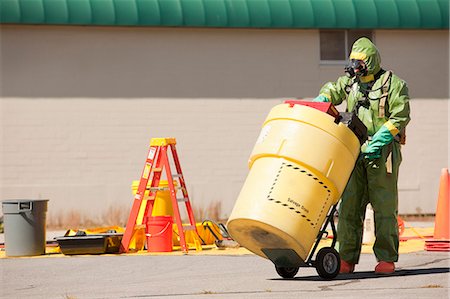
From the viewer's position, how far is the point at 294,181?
9.70 meters

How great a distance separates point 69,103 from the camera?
20.3 metres

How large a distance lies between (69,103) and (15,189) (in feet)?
5.91

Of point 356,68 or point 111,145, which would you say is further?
point 111,145

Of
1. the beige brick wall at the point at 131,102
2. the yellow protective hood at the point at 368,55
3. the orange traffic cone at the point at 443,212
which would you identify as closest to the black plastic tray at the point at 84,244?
the orange traffic cone at the point at 443,212

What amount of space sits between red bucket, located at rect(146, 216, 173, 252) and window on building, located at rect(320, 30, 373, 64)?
28.4 ft

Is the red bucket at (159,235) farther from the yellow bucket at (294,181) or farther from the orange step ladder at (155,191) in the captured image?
the yellow bucket at (294,181)

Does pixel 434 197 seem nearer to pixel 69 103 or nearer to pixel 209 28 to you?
pixel 209 28

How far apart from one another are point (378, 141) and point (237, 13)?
1069cm

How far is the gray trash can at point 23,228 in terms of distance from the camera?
535 inches

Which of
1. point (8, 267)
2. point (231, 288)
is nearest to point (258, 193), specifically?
point (231, 288)

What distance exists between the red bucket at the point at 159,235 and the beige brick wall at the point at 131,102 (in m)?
6.56

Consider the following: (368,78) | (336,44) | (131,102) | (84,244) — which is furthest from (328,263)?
(336,44)

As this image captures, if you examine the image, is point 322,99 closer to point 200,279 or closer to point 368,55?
point 368,55

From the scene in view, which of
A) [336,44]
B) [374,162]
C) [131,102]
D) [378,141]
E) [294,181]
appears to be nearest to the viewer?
[294,181]
